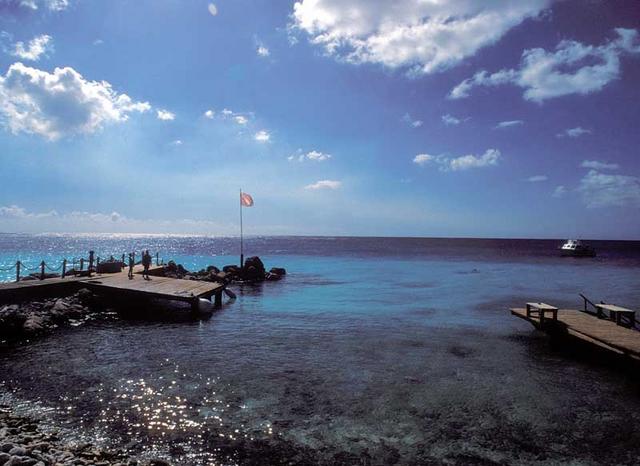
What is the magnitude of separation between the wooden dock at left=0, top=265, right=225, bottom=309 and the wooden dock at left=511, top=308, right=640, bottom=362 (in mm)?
20489

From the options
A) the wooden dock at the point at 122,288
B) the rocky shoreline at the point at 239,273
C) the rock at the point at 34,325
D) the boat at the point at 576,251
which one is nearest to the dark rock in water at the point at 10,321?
the rock at the point at 34,325

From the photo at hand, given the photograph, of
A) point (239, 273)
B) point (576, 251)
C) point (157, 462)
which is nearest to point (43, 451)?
point (157, 462)

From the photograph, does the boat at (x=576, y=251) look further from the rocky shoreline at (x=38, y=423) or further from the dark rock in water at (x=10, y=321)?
the dark rock in water at (x=10, y=321)

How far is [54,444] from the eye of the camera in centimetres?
938

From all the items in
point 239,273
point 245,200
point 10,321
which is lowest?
point 239,273

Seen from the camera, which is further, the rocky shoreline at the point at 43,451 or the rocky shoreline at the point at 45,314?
the rocky shoreline at the point at 45,314

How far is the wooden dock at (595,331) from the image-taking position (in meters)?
14.9

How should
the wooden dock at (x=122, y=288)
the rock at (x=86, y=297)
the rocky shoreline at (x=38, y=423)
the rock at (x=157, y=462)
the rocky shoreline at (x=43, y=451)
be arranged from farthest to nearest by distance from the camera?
the rock at (x=86, y=297), the wooden dock at (x=122, y=288), the rock at (x=157, y=462), the rocky shoreline at (x=38, y=423), the rocky shoreline at (x=43, y=451)

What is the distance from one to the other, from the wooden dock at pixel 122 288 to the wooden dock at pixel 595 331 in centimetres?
2049

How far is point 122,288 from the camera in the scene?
25469 mm

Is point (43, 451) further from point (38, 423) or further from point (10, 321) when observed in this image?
point (10, 321)

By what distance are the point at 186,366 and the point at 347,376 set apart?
21.6ft

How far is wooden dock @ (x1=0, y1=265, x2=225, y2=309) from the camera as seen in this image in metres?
23.6

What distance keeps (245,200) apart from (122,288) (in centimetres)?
1918
